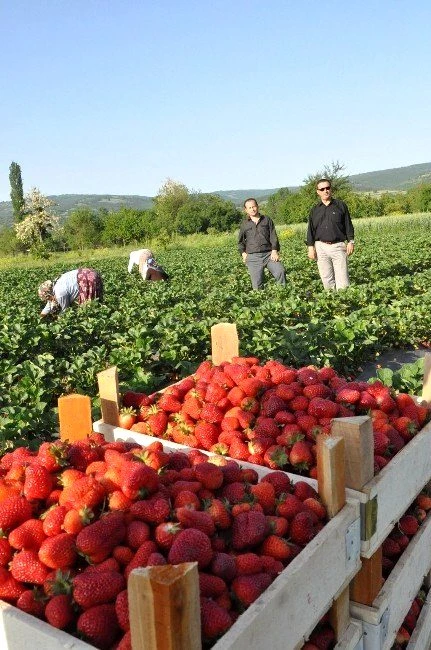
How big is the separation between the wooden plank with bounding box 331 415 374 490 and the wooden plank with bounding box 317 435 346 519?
0.32ft

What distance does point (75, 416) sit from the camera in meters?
2.91

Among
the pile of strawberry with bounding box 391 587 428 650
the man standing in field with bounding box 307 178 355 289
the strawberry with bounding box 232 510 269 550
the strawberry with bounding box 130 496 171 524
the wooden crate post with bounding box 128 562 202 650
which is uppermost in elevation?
the man standing in field with bounding box 307 178 355 289

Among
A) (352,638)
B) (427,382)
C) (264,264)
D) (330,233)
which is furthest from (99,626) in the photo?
(264,264)

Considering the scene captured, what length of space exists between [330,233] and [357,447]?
8103 mm

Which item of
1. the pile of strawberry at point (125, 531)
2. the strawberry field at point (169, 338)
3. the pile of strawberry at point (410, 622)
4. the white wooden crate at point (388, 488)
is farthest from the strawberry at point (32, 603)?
the strawberry field at point (169, 338)

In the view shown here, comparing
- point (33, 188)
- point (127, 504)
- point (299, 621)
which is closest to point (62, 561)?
point (127, 504)

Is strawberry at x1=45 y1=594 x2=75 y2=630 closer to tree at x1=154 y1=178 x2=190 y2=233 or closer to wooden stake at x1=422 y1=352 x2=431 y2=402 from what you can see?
wooden stake at x1=422 y1=352 x2=431 y2=402

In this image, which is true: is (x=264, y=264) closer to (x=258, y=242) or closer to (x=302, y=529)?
(x=258, y=242)

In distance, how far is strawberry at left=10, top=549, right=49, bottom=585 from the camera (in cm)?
174

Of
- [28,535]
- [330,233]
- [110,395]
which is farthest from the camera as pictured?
[330,233]

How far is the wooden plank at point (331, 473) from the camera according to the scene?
6.49ft

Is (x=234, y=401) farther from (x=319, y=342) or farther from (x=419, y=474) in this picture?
(x=319, y=342)

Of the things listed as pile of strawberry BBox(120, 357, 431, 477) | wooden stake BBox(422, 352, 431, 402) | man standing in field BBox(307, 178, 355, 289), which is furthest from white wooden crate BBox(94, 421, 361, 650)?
man standing in field BBox(307, 178, 355, 289)

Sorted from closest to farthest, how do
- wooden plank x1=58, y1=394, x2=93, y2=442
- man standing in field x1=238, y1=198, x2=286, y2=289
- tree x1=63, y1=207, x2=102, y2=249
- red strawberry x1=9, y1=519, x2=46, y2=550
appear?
1. red strawberry x1=9, y1=519, x2=46, y2=550
2. wooden plank x1=58, y1=394, x2=93, y2=442
3. man standing in field x1=238, y1=198, x2=286, y2=289
4. tree x1=63, y1=207, x2=102, y2=249
